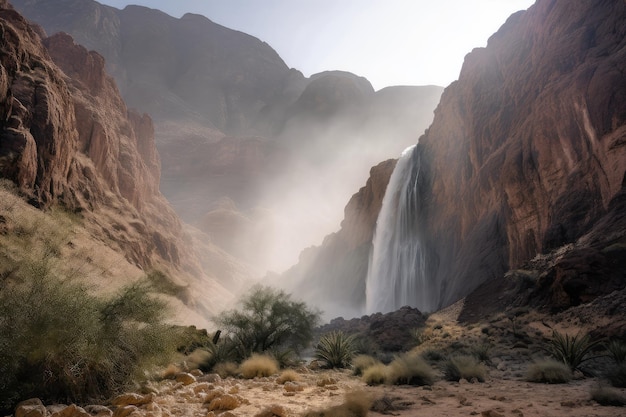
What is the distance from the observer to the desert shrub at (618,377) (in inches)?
289

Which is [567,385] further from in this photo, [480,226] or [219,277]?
[219,277]

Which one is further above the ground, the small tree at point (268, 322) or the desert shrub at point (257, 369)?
the small tree at point (268, 322)

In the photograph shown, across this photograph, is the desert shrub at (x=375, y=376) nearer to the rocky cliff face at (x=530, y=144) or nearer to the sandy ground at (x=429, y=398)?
the sandy ground at (x=429, y=398)

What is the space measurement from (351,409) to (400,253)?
40.8 m

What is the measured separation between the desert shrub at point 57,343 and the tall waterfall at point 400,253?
32.9m

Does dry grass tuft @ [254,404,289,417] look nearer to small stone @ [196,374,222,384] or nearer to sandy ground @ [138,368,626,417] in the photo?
sandy ground @ [138,368,626,417]

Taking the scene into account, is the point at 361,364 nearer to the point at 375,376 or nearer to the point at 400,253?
the point at 375,376

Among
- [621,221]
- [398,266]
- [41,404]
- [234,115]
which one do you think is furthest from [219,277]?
[234,115]

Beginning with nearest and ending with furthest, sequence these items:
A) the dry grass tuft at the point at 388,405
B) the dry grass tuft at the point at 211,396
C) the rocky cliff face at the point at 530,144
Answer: the dry grass tuft at the point at 388,405 → the dry grass tuft at the point at 211,396 → the rocky cliff face at the point at 530,144

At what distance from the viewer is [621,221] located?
57.5 ft

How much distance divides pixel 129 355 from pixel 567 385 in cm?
882

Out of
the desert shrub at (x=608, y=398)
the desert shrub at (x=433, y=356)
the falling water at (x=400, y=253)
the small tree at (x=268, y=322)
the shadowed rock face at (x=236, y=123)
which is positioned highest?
the shadowed rock face at (x=236, y=123)

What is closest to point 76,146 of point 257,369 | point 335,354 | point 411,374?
point 335,354

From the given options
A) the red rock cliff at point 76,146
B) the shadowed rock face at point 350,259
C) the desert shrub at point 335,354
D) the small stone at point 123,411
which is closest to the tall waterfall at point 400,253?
the shadowed rock face at point 350,259
